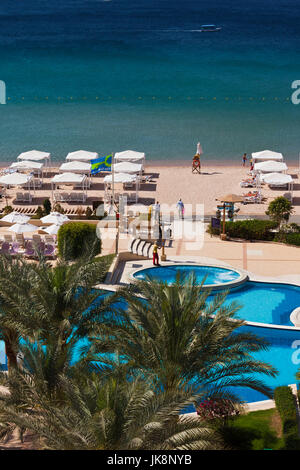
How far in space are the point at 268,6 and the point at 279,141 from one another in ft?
358

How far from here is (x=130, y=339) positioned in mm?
13664

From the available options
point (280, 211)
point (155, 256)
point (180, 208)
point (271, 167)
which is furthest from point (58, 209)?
point (271, 167)

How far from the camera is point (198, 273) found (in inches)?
955

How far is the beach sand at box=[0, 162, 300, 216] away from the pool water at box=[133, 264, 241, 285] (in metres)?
7.30

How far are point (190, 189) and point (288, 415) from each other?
23.0m

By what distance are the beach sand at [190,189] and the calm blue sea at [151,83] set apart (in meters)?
4.92

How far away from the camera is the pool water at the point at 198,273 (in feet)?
77.5

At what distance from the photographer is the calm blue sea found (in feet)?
167

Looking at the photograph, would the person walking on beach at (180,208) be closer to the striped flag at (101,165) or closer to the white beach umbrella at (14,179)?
the striped flag at (101,165)

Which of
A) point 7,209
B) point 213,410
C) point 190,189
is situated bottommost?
point 213,410

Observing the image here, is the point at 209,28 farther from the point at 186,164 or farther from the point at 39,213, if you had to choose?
the point at 39,213

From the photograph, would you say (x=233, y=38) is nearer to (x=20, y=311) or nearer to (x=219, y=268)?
(x=219, y=268)

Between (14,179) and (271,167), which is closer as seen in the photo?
(14,179)

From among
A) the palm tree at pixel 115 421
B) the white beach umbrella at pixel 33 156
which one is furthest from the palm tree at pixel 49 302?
the white beach umbrella at pixel 33 156
